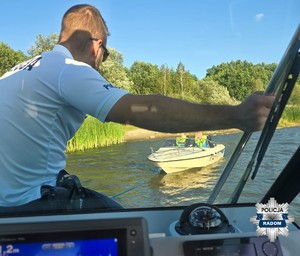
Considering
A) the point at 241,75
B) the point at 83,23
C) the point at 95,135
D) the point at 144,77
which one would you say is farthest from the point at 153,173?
the point at 83,23

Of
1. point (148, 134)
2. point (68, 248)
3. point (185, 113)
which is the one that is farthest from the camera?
point (148, 134)

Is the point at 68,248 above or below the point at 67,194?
below

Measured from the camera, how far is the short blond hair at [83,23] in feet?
4.50

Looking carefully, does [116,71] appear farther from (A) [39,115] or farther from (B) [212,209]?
(B) [212,209]

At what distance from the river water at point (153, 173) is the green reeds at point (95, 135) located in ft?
0.09

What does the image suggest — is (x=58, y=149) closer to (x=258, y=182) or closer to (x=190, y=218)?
(x=190, y=218)

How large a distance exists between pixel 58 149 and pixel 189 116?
0.56 m

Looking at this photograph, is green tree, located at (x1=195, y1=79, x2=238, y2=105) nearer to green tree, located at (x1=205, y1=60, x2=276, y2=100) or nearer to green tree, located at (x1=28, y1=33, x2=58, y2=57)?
green tree, located at (x1=205, y1=60, x2=276, y2=100)

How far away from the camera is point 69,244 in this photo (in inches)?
39.5

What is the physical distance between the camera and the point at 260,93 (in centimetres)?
→ 130

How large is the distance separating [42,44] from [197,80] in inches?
21.2

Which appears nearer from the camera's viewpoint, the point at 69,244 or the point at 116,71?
the point at 69,244

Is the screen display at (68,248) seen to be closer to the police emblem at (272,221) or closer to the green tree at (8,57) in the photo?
the police emblem at (272,221)

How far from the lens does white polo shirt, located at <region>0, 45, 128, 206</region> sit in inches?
53.7
